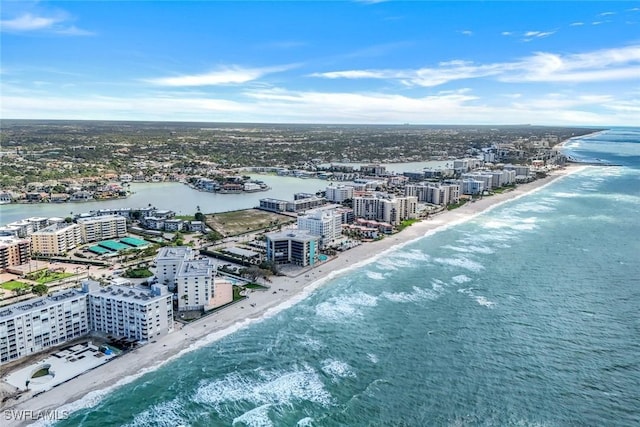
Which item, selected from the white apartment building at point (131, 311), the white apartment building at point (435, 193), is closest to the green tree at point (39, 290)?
the white apartment building at point (131, 311)

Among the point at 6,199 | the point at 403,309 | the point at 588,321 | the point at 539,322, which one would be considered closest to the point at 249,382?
the point at 403,309

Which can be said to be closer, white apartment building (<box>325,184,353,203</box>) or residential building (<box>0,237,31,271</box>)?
residential building (<box>0,237,31,271</box>)

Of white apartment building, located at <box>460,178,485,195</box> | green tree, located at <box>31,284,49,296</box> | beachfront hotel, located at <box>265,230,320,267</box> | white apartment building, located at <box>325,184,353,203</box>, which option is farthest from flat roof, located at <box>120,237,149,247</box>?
white apartment building, located at <box>460,178,485,195</box>

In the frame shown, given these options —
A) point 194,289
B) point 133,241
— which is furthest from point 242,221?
point 194,289

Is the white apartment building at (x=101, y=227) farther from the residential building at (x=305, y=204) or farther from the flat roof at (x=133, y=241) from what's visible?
the residential building at (x=305, y=204)

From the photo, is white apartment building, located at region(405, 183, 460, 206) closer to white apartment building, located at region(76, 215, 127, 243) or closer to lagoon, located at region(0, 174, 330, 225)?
lagoon, located at region(0, 174, 330, 225)
